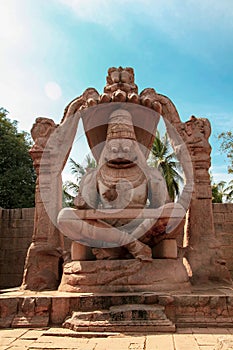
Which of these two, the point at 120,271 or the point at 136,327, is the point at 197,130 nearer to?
the point at 120,271

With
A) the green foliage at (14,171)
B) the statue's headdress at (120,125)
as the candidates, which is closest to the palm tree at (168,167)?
the green foliage at (14,171)

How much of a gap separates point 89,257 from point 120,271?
2.31 feet

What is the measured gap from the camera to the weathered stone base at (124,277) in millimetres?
3641

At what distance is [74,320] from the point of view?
9.96 ft

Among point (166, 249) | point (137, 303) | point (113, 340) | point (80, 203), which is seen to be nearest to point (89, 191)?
point (80, 203)

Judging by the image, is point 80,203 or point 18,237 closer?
point 80,203

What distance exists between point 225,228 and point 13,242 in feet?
18.9

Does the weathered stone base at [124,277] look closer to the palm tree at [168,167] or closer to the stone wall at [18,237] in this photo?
the stone wall at [18,237]

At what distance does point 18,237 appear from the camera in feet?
28.6

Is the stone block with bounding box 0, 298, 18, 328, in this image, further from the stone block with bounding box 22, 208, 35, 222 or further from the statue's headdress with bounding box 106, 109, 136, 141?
the stone block with bounding box 22, 208, 35, 222

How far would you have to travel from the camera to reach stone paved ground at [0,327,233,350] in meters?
2.43

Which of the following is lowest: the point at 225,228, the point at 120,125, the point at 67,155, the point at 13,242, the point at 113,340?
the point at 113,340

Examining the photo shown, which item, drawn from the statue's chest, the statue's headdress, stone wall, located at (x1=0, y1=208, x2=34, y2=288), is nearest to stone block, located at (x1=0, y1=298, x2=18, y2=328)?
the statue's chest

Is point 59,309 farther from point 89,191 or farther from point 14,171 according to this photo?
point 14,171
